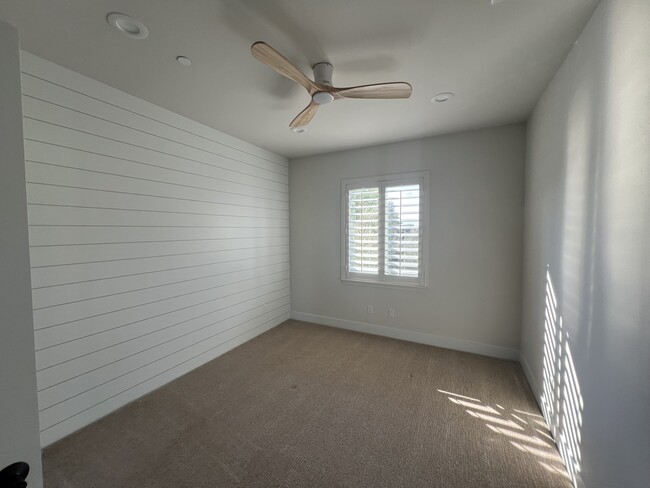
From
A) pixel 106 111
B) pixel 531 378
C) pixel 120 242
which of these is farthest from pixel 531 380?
pixel 106 111

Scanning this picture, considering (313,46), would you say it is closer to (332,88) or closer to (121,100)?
(332,88)

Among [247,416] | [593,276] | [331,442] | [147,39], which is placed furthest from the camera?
[247,416]

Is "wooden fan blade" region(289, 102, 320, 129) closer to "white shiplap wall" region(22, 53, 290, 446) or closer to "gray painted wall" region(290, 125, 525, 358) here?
"white shiplap wall" region(22, 53, 290, 446)

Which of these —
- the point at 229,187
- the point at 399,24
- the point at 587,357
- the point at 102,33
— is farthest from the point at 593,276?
the point at 229,187

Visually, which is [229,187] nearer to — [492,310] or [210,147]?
[210,147]

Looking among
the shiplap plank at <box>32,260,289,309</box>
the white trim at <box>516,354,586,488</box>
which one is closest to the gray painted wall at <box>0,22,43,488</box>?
the shiplap plank at <box>32,260,289,309</box>

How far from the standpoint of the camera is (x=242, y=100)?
2.43 meters

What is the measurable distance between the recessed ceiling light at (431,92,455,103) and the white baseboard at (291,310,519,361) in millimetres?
2727

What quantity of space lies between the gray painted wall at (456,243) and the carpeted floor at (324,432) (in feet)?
1.55

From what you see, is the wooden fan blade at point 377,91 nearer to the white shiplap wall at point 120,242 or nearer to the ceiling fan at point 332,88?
the ceiling fan at point 332,88

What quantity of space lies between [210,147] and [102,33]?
149 cm

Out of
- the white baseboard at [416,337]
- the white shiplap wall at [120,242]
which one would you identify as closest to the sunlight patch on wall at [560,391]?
the white baseboard at [416,337]

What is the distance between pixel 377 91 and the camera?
1885 millimetres

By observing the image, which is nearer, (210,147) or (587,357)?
(587,357)
